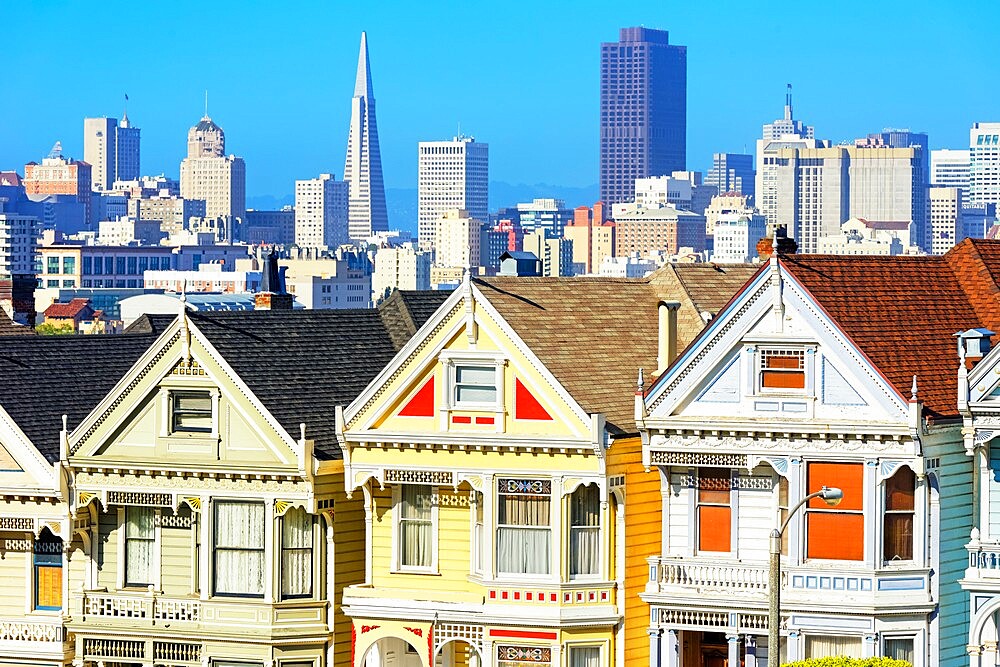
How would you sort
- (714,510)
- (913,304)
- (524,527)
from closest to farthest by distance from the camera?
(714,510), (524,527), (913,304)

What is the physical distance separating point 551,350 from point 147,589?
7.65 metres

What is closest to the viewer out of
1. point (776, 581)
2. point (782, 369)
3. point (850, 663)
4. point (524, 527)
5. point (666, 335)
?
point (776, 581)

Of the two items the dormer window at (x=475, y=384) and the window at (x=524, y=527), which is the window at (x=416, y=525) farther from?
the dormer window at (x=475, y=384)

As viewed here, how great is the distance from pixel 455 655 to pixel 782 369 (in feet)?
22.1

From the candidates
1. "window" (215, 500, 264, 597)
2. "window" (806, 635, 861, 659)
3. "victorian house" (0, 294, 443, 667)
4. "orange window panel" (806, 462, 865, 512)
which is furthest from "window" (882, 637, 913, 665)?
"window" (215, 500, 264, 597)

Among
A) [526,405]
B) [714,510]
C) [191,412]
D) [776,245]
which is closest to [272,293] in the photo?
[191,412]

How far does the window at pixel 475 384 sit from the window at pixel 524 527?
4.22 feet

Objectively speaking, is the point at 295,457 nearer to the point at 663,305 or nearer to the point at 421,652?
the point at 421,652

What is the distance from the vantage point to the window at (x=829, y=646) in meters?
37.6

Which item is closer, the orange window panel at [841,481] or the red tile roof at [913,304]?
the orange window panel at [841,481]

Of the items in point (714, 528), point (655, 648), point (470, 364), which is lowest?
point (655, 648)

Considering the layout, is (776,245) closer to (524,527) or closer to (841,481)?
(841,481)

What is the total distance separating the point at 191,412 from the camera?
4197 cm

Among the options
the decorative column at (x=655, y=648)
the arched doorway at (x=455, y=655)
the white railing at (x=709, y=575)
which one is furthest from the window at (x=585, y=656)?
the arched doorway at (x=455, y=655)
